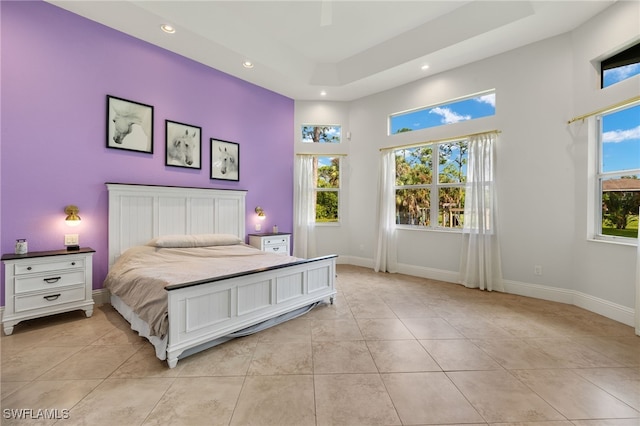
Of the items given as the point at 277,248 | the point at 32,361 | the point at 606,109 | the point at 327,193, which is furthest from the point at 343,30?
the point at 32,361

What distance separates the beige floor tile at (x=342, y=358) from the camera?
6.55 ft

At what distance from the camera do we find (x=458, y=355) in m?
2.21

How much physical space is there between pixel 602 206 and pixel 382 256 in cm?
303

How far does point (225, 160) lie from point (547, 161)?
4.69 metres

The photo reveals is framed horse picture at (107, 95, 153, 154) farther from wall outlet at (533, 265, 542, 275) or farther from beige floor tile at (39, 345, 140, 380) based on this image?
wall outlet at (533, 265, 542, 275)

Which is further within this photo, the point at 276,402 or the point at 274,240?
the point at 274,240

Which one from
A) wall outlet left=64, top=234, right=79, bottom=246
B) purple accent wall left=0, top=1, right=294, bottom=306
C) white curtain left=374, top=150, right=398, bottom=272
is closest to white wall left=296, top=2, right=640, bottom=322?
white curtain left=374, top=150, right=398, bottom=272

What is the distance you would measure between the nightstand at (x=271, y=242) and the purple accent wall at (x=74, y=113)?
1.18 meters

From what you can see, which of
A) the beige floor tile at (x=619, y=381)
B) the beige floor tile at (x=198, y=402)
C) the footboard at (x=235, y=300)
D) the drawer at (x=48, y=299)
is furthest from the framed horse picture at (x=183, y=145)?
the beige floor tile at (x=619, y=381)

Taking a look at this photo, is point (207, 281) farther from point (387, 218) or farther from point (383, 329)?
point (387, 218)

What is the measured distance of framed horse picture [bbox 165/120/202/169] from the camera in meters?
3.84

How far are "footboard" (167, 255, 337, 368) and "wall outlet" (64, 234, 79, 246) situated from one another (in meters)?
1.94

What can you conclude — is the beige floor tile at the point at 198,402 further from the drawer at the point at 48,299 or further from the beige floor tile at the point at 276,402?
the drawer at the point at 48,299

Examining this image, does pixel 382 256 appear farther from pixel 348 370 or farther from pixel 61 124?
pixel 61 124
